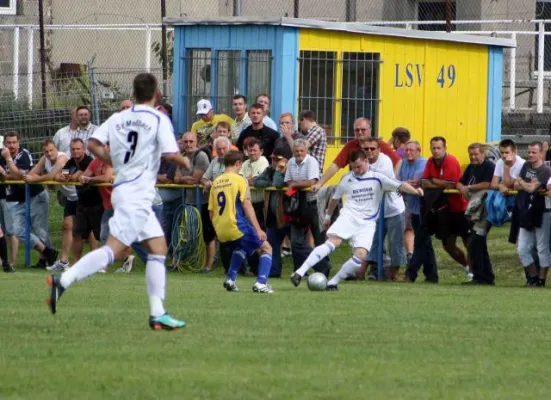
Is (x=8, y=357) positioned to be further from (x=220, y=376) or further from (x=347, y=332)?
(x=347, y=332)

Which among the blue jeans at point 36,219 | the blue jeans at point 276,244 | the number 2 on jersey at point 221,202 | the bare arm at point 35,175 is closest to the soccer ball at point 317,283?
the number 2 on jersey at point 221,202

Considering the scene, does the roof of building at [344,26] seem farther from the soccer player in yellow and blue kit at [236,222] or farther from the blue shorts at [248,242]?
the blue shorts at [248,242]

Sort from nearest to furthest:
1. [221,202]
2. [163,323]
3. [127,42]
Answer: [163,323] → [221,202] → [127,42]

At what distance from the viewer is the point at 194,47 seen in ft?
73.9

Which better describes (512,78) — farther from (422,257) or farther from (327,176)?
(327,176)

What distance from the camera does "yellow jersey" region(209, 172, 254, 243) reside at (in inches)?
592

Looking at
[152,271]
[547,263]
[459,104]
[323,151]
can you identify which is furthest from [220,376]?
[459,104]

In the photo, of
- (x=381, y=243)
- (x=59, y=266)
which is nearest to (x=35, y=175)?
(x=59, y=266)

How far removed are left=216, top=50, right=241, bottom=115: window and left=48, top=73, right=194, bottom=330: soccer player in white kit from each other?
11.7m

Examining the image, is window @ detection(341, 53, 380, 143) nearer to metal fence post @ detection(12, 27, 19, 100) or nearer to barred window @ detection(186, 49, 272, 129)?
barred window @ detection(186, 49, 272, 129)

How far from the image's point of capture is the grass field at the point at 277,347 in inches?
307

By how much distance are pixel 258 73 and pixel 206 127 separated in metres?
1.57

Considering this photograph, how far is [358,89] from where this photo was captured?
22562 mm

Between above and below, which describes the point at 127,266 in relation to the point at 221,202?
below
